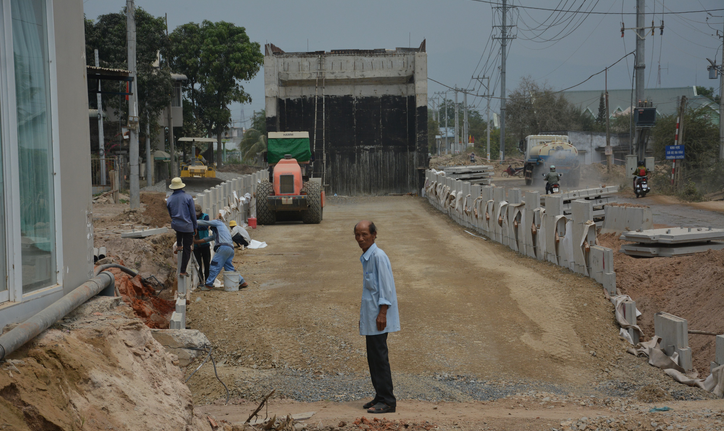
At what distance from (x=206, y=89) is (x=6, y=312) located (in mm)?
47137

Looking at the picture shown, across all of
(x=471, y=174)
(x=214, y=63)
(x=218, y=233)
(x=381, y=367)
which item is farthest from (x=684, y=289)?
(x=214, y=63)

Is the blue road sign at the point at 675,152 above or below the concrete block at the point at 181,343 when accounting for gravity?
above

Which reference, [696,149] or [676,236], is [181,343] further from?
[696,149]

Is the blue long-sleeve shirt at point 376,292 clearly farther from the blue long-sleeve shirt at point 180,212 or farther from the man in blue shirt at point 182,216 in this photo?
the blue long-sleeve shirt at point 180,212

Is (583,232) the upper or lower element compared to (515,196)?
lower

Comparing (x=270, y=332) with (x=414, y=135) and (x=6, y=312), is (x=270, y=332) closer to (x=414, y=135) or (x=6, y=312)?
(x=6, y=312)

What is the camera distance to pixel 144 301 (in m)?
10.2

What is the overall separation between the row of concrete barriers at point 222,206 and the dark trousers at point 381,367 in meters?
3.15

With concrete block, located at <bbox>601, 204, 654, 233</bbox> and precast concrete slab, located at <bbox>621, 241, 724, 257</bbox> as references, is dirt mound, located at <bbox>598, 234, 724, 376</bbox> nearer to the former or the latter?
precast concrete slab, located at <bbox>621, 241, 724, 257</bbox>

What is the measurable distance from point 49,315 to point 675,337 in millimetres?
7128

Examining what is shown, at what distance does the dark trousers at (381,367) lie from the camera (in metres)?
5.74

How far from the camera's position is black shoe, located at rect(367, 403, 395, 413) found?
5.71 m

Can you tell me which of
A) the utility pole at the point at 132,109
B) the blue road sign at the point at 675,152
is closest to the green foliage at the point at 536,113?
the blue road sign at the point at 675,152

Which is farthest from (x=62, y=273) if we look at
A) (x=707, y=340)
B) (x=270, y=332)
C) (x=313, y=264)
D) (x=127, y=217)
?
(x=127, y=217)
